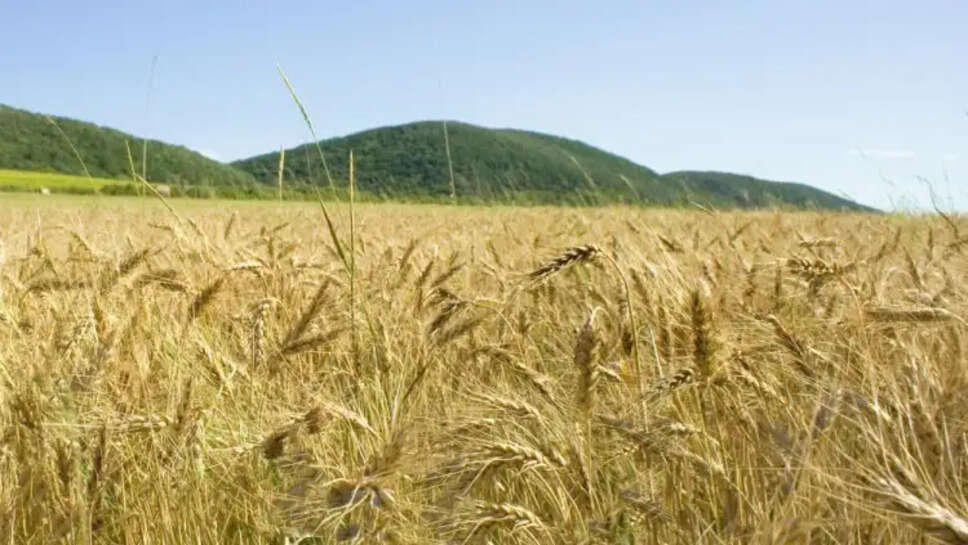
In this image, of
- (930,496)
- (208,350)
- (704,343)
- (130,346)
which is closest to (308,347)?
(208,350)

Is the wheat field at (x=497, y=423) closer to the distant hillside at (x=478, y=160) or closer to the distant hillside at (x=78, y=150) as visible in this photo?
the distant hillside at (x=78, y=150)

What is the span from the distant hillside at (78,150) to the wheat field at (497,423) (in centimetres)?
6265

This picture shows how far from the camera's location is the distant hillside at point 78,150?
209 ft

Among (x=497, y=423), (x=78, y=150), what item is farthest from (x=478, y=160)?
(x=497, y=423)

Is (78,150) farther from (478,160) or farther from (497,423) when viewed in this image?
(497,423)

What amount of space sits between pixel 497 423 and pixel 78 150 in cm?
7085

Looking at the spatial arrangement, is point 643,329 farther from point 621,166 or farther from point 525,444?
point 621,166

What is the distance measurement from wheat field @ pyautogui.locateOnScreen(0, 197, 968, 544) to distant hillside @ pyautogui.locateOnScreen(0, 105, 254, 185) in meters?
62.7

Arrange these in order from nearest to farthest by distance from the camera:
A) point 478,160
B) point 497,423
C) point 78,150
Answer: point 497,423 → point 78,150 → point 478,160

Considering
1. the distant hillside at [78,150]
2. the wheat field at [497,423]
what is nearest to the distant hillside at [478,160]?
the distant hillside at [78,150]

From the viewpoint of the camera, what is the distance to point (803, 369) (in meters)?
1.56

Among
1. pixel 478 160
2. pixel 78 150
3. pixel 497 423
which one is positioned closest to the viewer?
pixel 497 423

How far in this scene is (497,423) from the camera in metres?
1.43

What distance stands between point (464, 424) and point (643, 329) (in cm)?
105
